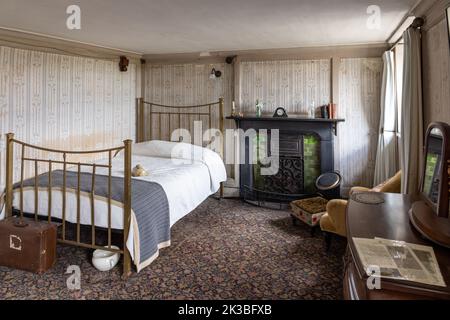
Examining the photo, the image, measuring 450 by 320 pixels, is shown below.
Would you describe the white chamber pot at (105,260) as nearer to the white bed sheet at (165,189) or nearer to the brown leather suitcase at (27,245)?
the white bed sheet at (165,189)

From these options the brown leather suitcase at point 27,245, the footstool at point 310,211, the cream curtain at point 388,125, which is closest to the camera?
the brown leather suitcase at point 27,245

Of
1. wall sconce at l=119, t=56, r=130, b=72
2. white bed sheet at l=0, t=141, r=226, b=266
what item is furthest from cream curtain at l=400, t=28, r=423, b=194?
wall sconce at l=119, t=56, r=130, b=72

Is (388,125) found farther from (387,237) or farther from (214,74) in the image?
(387,237)

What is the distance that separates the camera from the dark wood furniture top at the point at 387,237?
104cm

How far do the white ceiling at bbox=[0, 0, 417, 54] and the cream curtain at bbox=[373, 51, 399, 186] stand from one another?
1.42 ft

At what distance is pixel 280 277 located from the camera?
2.61m

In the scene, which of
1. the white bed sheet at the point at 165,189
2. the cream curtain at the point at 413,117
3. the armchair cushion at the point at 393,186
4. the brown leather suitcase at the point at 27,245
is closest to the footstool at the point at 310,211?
the armchair cushion at the point at 393,186

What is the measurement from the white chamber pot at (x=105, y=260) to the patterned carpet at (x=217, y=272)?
0.17 ft

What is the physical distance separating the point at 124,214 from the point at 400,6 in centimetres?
299

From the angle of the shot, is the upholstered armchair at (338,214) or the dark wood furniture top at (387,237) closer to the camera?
the dark wood furniture top at (387,237)

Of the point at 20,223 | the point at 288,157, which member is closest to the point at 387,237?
the point at 20,223

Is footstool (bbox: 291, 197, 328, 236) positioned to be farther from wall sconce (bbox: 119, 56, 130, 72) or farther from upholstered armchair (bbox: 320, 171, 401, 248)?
wall sconce (bbox: 119, 56, 130, 72)

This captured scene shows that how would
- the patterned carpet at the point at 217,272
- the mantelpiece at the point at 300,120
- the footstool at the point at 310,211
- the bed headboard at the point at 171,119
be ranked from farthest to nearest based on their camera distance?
the bed headboard at the point at 171,119 → the mantelpiece at the point at 300,120 → the footstool at the point at 310,211 → the patterned carpet at the point at 217,272

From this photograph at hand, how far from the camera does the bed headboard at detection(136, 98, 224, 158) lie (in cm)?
512
